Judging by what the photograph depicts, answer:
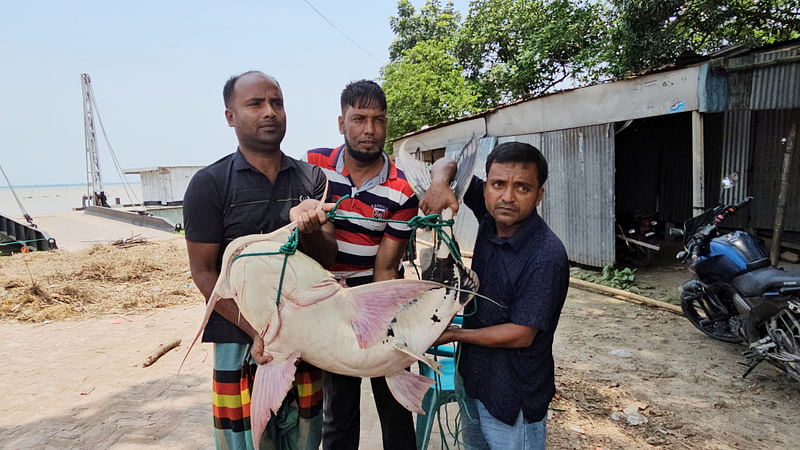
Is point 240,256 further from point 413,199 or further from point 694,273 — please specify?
point 694,273

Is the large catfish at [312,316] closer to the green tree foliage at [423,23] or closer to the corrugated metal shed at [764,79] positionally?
the corrugated metal shed at [764,79]

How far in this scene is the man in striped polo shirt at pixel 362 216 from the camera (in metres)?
1.67

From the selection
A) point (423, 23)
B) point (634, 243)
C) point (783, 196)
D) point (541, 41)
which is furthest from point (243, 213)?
point (423, 23)

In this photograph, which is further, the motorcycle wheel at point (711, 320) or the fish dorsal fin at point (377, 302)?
the motorcycle wheel at point (711, 320)

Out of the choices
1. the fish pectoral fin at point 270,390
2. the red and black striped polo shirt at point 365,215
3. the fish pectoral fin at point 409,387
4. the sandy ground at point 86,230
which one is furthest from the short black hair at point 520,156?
the sandy ground at point 86,230

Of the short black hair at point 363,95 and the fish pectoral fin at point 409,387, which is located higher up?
the short black hair at point 363,95

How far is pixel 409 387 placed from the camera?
1291mm

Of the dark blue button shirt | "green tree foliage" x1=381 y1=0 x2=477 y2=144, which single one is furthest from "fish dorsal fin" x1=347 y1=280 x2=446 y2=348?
"green tree foliage" x1=381 y1=0 x2=477 y2=144

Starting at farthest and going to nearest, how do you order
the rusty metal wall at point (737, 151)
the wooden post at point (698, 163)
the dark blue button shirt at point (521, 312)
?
the rusty metal wall at point (737, 151) < the wooden post at point (698, 163) < the dark blue button shirt at point (521, 312)

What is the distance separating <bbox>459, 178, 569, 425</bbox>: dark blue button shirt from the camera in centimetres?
138

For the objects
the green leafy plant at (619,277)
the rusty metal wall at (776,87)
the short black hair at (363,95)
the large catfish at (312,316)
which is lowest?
the green leafy plant at (619,277)

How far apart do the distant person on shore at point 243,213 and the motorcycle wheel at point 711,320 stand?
3.89m

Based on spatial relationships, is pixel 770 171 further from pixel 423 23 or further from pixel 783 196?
pixel 423 23

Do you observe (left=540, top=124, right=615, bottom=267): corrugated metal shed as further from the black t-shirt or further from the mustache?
the black t-shirt
